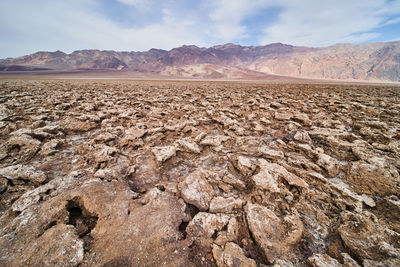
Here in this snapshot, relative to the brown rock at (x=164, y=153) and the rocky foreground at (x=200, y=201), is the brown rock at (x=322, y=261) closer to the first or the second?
the rocky foreground at (x=200, y=201)

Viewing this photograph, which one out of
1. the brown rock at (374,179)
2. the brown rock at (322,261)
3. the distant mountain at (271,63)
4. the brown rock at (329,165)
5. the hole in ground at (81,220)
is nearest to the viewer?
the brown rock at (322,261)

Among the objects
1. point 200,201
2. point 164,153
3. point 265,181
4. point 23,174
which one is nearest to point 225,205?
point 200,201

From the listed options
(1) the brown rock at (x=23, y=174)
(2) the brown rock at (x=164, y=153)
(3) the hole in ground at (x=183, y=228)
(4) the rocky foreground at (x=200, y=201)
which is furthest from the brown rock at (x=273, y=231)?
(1) the brown rock at (x=23, y=174)

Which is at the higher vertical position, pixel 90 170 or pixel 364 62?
pixel 364 62

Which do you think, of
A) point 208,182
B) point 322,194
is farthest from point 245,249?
point 322,194

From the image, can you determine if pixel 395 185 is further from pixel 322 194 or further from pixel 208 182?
pixel 208 182

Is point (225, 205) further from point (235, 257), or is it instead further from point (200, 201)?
point (235, 257)

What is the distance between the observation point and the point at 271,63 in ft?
277

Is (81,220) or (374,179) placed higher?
(374,179)

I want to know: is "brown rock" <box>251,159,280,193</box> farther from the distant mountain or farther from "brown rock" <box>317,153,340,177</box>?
the distant mountain

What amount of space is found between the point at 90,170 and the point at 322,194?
2.13 metres

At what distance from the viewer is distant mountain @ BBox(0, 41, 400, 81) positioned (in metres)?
59.1

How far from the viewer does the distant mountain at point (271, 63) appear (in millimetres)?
59125

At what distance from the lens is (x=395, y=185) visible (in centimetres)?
133
